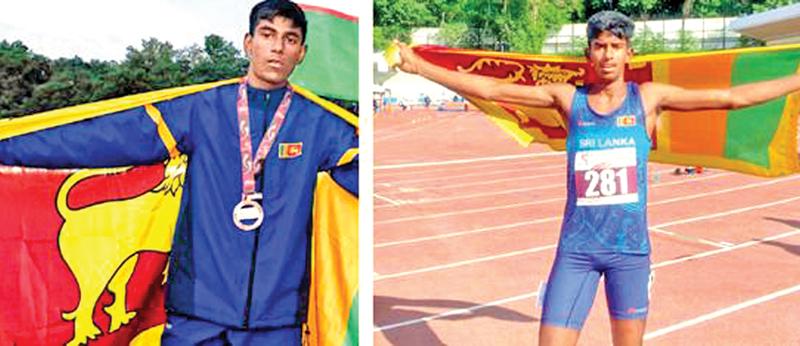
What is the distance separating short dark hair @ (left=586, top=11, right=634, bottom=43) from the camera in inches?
139

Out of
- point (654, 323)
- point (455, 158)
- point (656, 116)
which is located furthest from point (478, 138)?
point (656, 116)

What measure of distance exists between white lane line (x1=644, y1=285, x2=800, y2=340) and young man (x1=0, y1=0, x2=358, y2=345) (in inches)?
146

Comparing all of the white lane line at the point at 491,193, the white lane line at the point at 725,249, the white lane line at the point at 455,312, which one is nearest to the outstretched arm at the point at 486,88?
the white lane line at the point at 455,312

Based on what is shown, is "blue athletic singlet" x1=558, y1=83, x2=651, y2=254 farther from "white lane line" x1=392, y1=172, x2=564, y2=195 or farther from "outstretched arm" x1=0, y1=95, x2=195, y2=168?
"white lane line" x1=392, y1=172, x2=564, y2=195

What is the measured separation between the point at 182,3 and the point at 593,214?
2.14 metres

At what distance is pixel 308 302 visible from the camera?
333 centimetres

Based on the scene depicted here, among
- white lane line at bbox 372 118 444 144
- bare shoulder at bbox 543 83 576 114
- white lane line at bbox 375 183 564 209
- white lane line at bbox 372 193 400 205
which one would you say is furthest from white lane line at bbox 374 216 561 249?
white lane line at bbox 372 118 444 144

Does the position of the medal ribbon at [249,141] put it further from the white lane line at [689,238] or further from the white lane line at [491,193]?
the white lane line at [491,193]

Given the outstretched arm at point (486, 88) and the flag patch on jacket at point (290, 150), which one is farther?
the outstretched arm at point (486, 88)

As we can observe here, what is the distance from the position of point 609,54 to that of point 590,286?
1133 mm

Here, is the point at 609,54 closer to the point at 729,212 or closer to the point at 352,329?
the point at 352,329

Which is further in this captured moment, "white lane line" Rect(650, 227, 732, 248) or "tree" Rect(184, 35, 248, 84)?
"white lane line" Rect(650, 227, 732, 248)

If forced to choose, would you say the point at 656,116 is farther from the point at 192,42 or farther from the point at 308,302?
the point at 192,42

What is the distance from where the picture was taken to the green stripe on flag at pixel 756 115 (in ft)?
12.7
